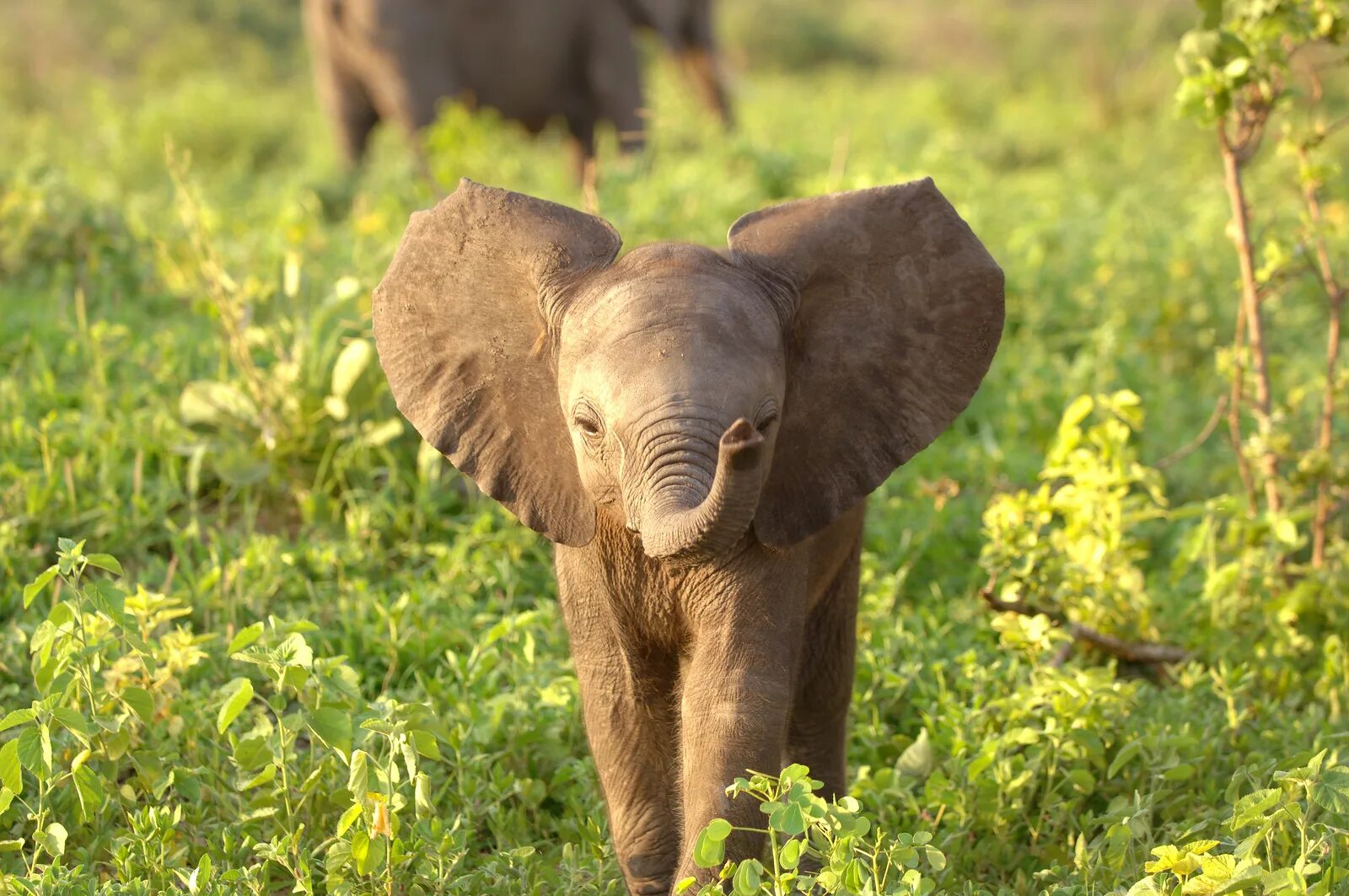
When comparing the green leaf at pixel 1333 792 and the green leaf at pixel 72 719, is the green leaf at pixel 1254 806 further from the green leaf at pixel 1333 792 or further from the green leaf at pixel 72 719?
the green leaf at pixel 72 719

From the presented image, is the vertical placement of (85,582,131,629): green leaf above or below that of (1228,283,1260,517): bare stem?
below

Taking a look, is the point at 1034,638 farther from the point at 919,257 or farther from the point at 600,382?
the point at 600,382

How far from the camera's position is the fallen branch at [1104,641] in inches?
175

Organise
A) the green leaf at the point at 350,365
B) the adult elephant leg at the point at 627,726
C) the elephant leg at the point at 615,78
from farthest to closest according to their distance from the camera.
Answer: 1. the elephant leg at the point at 615,78
2. the green leaf at the point at 350,365
3. the adult elephant leg at the point at 627,726

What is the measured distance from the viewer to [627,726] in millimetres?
3273

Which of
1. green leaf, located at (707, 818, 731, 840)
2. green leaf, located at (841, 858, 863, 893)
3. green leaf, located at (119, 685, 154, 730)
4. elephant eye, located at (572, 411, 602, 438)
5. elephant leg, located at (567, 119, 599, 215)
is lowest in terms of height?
green leaf, located at (841, 858, 863, 893)

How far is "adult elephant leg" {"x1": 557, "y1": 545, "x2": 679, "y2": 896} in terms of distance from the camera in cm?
322

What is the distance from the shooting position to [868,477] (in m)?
3.17

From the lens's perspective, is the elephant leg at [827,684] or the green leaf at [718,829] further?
the elephant leg at [827,684]

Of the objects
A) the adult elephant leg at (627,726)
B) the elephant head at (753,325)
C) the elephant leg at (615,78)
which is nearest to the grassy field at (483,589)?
the adult elephant leg at (627,726)

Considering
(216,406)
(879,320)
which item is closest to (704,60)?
(216,406)

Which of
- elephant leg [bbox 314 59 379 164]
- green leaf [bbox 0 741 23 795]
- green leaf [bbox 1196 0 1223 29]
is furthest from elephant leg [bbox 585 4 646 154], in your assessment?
green leaf [bbox 0 741 23 795]

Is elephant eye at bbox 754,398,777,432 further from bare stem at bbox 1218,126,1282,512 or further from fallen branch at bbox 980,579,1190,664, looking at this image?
bare stem at bbox 1218,126,1282,512

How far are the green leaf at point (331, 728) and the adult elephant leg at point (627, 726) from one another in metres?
0.46
